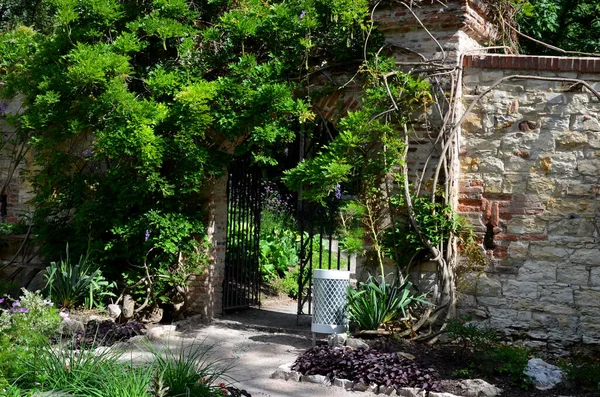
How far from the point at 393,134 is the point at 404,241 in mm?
1085

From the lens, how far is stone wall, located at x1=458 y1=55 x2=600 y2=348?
6.51 meters

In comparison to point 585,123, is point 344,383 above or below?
below

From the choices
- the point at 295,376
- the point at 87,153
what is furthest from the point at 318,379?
the point at 87,153

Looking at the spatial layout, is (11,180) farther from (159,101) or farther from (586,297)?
(586,297)

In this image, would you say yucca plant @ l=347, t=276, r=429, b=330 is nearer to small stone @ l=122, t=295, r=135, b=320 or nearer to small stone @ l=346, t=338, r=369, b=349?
small stone @ l=346, t=338, r=369, b=349

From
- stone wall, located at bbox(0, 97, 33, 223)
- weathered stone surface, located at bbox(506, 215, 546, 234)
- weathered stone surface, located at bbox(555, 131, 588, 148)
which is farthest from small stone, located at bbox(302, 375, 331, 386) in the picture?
stone wall, located at bbox(0, 97, 33, 223)

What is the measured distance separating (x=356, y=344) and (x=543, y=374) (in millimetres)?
1622

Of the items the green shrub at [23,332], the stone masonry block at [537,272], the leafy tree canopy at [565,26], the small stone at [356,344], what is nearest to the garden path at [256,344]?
the small stone at [356,344]

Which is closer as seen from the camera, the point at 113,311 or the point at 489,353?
the point at 489,353

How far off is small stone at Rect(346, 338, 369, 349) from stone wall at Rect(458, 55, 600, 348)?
1173 millimetres

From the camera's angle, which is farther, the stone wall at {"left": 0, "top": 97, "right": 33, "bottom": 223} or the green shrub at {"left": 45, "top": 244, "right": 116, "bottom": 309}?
the stone wall at {"left": 0, "top": 97, "right": 33, "bottom": 223}

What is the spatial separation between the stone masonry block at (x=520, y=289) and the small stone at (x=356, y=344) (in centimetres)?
148

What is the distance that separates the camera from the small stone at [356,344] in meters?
6.36

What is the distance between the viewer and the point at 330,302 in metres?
6.72
